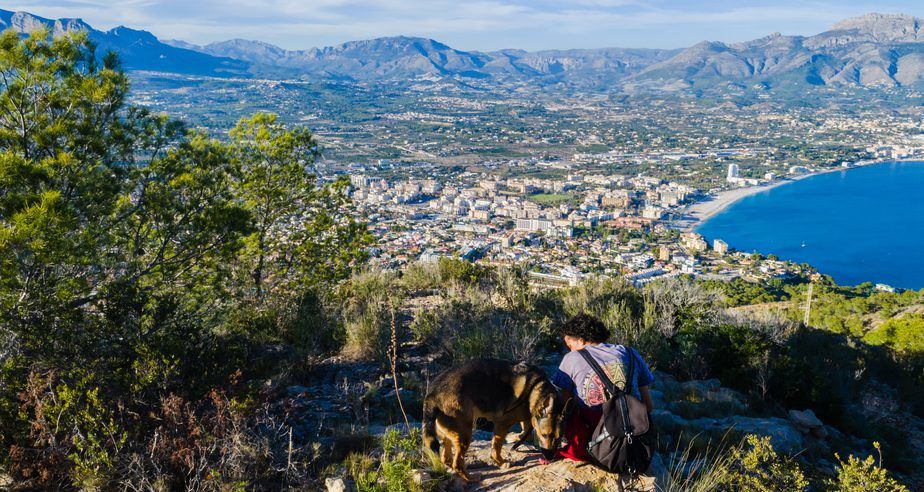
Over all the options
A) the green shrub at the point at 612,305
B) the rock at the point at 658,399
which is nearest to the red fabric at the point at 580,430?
A: the rock at the point at 658,399

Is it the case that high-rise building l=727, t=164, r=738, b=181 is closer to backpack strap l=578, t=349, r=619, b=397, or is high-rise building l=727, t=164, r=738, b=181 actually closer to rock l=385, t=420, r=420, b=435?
rock l=385, t=420, r=420, b=435

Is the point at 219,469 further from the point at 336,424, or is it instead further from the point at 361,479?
the point at 336,424

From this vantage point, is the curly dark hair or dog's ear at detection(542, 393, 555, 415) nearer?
dog's ear at detection(542, 393, 555, 415)

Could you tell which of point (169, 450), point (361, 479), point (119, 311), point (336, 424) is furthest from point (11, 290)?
point (361, 479)

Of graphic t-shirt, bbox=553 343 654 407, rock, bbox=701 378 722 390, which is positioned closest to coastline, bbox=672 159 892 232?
rock, bbox=701 378 722 390

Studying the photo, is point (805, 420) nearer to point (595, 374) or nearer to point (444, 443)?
point (595, 374)
